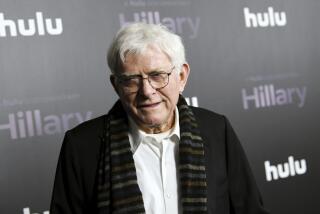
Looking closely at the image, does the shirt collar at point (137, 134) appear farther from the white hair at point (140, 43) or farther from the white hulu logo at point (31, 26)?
the white hulu logo at point (31, 26)

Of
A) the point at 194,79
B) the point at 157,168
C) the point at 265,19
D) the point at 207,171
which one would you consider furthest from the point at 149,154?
the point at 265,19

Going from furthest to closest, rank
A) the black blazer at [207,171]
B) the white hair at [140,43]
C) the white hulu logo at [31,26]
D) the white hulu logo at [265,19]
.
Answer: the white hulu logo at [265,19], the white hulu logo at [31,26], the black blazer at [207,171], the white hair at [140,43]

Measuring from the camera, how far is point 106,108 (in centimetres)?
312

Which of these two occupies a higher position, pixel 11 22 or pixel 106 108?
pixel 11 22

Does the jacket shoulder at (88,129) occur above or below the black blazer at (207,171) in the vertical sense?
above

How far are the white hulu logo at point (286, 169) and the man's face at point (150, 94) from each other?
211 cm

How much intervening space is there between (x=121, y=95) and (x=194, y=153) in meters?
0.28

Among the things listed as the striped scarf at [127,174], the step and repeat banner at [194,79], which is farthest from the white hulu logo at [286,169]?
the striped scarf at [127,174]

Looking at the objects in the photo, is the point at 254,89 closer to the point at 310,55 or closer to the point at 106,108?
the point at 310,55

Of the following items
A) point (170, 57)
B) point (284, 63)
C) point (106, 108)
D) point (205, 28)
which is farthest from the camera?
point (284, 63)

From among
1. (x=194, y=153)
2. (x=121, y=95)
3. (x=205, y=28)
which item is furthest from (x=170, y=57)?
(x=205, y=28)

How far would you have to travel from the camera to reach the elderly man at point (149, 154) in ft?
5.22

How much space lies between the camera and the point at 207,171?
172 centimetres

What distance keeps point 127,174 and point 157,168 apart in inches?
3.6
